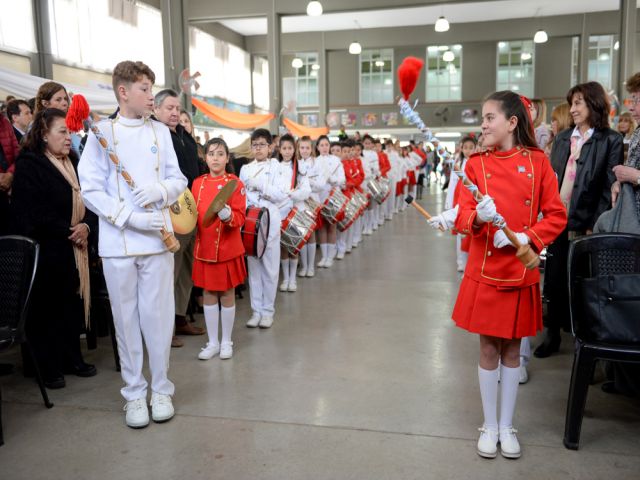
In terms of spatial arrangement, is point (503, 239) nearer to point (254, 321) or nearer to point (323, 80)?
point (254, 321)

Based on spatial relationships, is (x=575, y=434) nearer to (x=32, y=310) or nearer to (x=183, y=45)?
(x=32, y=310)

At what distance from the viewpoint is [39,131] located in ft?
11.4

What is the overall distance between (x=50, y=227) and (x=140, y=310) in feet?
3.11

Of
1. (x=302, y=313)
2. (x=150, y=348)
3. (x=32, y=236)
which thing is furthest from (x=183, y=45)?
(x=150, y=348)

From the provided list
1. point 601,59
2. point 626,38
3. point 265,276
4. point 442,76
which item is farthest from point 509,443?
point 601,59

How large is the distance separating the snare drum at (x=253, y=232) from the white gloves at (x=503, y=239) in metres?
2.31

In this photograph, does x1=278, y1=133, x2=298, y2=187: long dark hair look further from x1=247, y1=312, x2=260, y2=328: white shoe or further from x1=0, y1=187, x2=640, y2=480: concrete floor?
x1=0, y1=187, x2=640, y2=480: concrete floor

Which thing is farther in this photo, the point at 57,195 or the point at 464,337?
the point at 464,337

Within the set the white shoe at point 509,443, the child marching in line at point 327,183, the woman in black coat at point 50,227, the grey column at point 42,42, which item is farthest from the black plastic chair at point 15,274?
the grey column at point 42,42

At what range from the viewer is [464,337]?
175 inches

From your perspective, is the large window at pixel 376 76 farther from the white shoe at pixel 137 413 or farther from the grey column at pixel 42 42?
the white shoe at pixel 137 413

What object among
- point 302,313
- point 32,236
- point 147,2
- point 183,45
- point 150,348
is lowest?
point 302,313

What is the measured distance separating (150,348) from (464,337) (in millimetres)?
2509

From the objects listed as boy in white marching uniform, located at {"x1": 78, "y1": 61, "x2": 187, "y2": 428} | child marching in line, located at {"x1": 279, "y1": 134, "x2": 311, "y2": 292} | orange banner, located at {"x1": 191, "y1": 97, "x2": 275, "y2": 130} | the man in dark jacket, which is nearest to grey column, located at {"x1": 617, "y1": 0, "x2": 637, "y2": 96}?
orange banner, located at {"x1": 191, "y1": 97, "x2": 275, "y2": 130}
